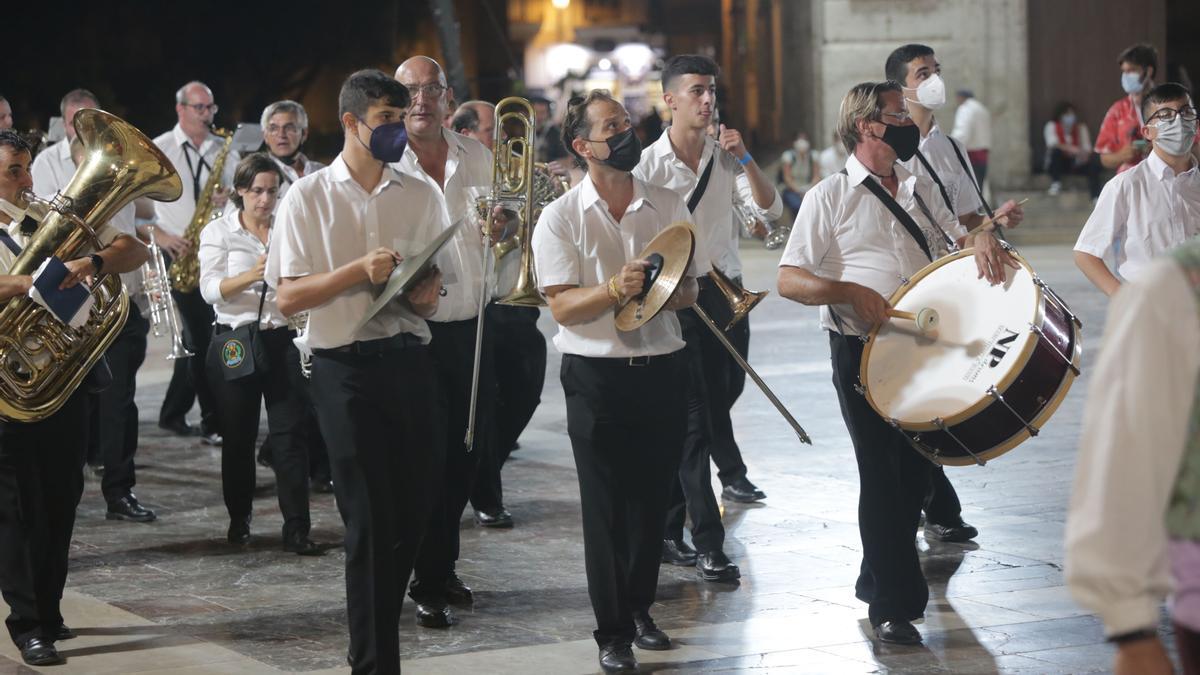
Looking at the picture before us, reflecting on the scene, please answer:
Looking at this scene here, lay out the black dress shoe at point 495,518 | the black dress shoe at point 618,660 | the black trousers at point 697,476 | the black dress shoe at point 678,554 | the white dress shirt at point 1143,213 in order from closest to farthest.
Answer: the black dress shoe at point 618,660 < the white dress shirt at point 1143,213 < the black trousers at point 697,476 < the black dress shoe at point 678,554 < the black dress shoe at point 495,518

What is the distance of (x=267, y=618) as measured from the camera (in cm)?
705

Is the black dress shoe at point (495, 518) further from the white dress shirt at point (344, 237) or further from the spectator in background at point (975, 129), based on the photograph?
the spectator in background at point (975, 129)

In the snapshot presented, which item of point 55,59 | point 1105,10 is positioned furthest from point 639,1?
point 55,59

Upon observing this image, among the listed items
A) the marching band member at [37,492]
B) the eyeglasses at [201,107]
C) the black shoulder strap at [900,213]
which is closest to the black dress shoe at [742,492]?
the black shoulder strap at [900,213]

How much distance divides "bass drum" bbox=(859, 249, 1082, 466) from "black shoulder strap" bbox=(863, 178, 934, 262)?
0.96 feet

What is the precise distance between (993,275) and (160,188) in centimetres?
320

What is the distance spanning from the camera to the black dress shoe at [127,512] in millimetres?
9232

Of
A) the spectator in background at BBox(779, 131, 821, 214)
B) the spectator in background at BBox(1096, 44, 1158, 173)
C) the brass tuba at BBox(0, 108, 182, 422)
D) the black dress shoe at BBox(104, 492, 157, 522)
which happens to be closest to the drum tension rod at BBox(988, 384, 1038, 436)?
the brass tuba at BBox(0, 108, 182, 422)

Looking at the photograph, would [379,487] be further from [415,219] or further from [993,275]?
[993,275]

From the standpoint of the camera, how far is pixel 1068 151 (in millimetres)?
26875

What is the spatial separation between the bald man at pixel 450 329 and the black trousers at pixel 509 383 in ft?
3.43

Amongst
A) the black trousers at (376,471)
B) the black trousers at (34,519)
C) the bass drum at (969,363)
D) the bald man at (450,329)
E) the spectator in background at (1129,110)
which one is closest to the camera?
the black trousers at (376,471)

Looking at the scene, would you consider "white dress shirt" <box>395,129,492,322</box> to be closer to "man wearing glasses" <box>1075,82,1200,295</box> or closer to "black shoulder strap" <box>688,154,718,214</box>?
"black shoulder strap" <box>688,154,718,214</box>

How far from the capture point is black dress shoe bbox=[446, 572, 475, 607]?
720 centimetres
